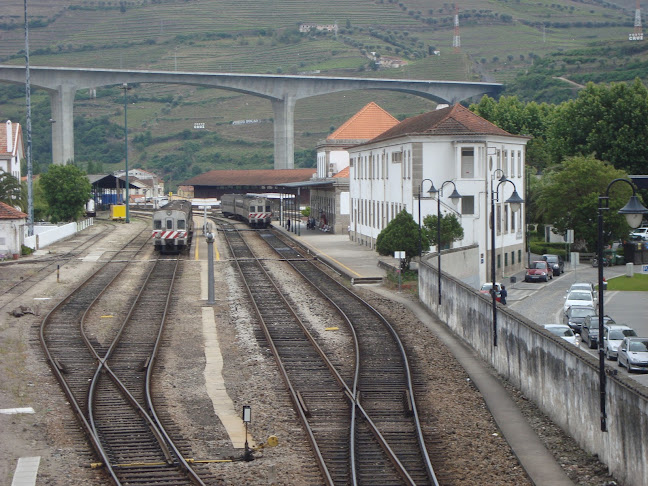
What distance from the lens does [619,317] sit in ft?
127

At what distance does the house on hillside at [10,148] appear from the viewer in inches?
2911

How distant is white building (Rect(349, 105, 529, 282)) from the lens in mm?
48094

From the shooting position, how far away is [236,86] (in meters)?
134

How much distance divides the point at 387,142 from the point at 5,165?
3579 cm

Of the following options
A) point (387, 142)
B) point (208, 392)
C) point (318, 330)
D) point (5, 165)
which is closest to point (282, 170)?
point (5, 165)

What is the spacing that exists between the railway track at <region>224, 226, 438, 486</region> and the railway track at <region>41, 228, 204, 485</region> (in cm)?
252

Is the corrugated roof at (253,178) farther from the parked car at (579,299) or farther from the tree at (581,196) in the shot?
the parked car at (579,299)

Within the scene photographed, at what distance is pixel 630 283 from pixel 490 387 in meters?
32.4

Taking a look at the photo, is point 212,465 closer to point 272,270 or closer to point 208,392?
point 208,392

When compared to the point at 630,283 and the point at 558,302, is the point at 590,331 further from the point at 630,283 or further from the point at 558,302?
the point at 630,283

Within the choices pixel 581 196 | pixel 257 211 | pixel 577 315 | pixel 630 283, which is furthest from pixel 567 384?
pixel 257 211

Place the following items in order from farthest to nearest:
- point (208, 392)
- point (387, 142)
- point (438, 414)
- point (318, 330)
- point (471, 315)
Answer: point (387, 142) → point (318, 330) → point (471, 315) → point (208, 392) → point (438, 414)

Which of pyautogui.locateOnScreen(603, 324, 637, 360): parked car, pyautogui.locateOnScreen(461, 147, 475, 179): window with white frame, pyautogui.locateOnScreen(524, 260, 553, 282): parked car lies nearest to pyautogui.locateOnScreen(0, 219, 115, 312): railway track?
pyautogui.locateOnScreen(603, 324, 637, 360): parked car

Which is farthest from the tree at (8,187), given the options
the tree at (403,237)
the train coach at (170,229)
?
the tree at (403,237)
